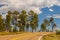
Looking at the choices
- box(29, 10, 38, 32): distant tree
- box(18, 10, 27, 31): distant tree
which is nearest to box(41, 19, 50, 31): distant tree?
box(29, 10, 38, 32): distant tree

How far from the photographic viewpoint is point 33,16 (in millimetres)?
124812

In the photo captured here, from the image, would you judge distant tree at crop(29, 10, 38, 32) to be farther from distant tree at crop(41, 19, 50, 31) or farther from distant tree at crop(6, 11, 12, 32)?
distant tree at crop(41, 19, 50, 31)

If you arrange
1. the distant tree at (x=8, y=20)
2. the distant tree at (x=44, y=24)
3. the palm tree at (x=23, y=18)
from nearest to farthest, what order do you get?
1. the palm tree at (x=23, y=18)
2. the distant tree at (x=8, y=20)
3. the distant tree at (x=44, y=24)

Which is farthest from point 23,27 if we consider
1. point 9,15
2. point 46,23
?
point 46,23

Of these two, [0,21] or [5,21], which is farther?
[5,21]

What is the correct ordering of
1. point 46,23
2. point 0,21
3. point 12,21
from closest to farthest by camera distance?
point 0,21
point 12,21
point 46,23

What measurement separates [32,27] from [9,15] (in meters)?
18.0

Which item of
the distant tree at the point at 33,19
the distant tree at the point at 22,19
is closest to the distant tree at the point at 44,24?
the distant tree at the point at 33,19

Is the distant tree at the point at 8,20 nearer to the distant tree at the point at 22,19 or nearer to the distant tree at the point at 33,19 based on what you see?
the distant tree at the point at 22,19

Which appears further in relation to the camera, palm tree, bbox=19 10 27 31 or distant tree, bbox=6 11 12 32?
distant tree, bbox=6 11 12 32

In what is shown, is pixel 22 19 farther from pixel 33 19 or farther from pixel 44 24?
pixel 44 24

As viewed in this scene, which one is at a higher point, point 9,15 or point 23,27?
point 9,15

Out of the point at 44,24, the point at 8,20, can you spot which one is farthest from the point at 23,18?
the point at 44,24

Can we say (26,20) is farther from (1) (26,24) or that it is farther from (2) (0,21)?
(2) (0,21)
